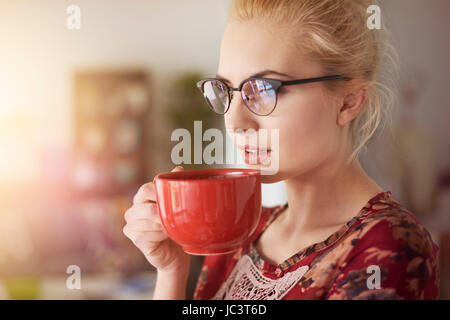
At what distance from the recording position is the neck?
697 millimetres

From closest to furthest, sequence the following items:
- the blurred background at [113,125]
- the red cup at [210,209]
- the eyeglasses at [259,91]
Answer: the red cup at [210,209] → the eyeglasses at [259,91] → the blurred background at [113,125]

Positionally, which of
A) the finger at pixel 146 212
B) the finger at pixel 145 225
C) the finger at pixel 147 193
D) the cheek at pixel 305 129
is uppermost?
the cheek at pixel 305 129

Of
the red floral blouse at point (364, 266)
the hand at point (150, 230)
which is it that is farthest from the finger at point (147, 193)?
the red floral blouse at point (364, 266)

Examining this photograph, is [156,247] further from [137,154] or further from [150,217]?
[137,154]

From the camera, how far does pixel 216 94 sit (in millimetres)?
666

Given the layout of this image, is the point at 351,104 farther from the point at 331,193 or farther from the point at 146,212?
the point at 146,212

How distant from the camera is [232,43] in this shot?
63 centimetres

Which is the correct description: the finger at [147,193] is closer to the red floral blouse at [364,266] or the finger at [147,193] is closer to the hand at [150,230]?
the hand at [150,230]

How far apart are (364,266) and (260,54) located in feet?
1.17

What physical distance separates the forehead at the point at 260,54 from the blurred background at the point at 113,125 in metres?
0.23

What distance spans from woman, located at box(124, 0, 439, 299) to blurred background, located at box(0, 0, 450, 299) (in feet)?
0.53

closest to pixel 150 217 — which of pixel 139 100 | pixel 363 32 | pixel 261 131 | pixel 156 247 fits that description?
pixel 156 247

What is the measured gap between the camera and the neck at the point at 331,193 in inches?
Answer: 27.5

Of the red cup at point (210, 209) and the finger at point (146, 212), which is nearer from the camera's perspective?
the red cup at point (210, 209)
